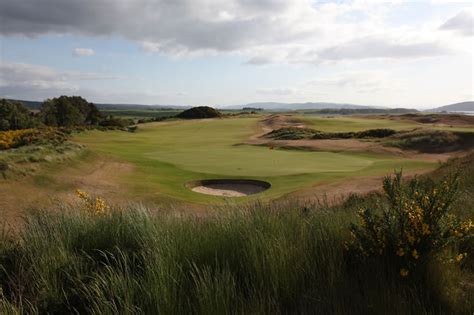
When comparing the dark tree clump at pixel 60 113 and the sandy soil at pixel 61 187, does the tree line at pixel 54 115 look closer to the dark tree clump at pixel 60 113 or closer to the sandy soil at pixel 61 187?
the dark tree clump at pixel 60 113

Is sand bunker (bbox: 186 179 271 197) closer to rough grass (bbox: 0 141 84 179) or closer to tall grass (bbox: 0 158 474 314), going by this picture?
rough grass (bbox: 0 141 84 179)

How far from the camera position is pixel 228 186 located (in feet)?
71.9

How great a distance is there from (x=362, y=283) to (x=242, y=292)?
3.59ft

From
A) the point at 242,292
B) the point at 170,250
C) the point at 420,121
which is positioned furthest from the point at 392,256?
the point at 420,121

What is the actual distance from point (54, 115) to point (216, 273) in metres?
85.3

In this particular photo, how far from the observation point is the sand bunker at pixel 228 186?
813 inches

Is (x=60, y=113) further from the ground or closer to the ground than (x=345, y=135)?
further from the ground

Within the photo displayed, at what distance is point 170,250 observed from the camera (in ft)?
13.5

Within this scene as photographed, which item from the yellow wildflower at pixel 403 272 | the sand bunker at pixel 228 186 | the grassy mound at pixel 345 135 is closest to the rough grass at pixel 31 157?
the sand bunker at pixel 228 186

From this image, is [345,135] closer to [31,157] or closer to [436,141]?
[436,141]

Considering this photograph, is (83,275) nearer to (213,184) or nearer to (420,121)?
(213,184)

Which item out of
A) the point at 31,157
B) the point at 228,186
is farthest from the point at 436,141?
the point at 31,157

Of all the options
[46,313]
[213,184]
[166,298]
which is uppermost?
[166,298]

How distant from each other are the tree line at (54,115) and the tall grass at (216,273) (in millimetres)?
68433
